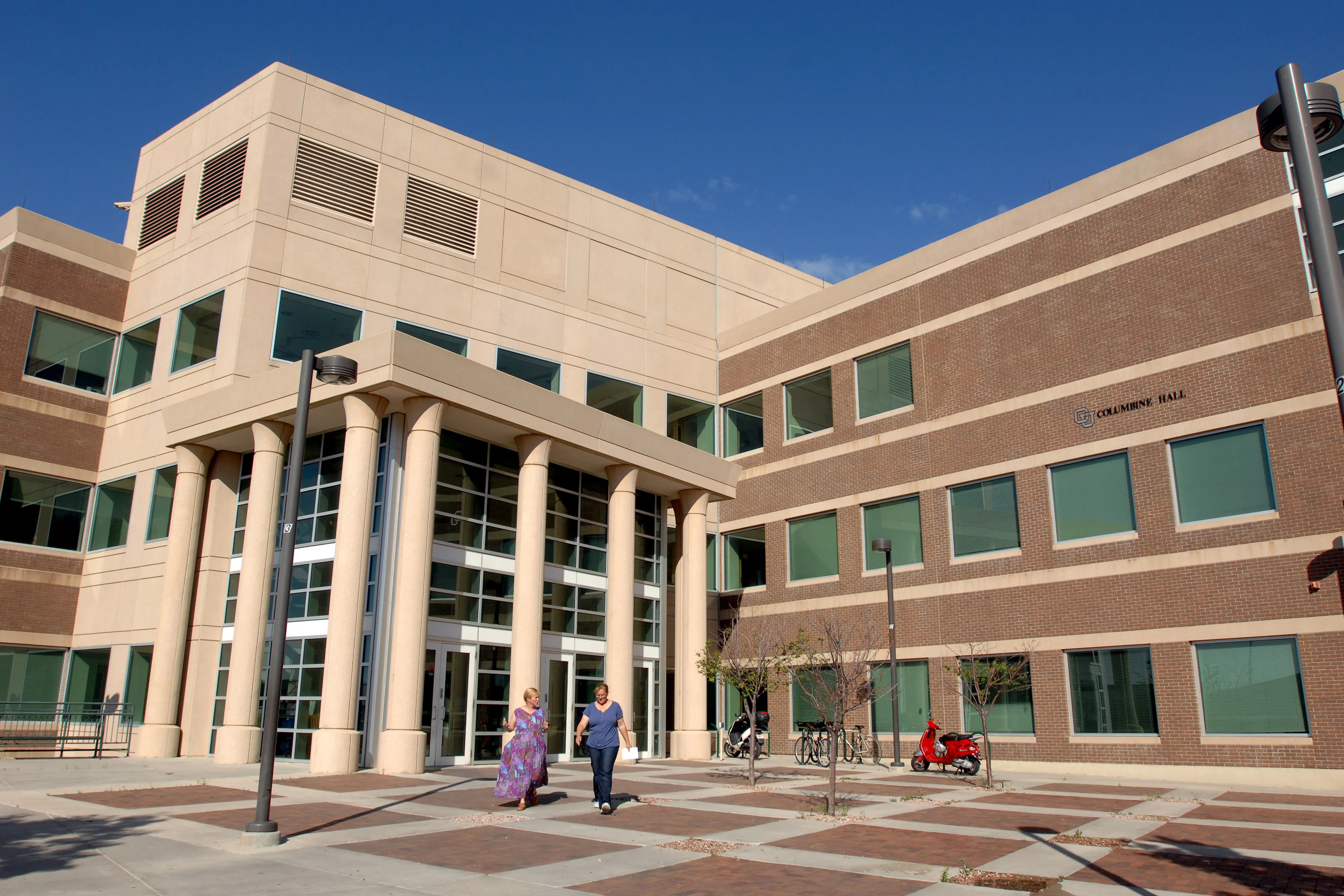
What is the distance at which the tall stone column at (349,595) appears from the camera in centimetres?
1861

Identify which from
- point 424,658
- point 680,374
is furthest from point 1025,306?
point 424,658

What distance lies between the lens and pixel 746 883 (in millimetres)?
8914

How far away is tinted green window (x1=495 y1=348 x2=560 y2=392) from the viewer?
93.8ft

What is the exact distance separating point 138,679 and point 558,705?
10447 mm

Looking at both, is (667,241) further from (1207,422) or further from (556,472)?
(1207,422)

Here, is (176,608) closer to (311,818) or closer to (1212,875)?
(311,818)

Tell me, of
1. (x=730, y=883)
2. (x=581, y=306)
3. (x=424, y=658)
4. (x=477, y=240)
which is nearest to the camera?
(x=730, y=883)

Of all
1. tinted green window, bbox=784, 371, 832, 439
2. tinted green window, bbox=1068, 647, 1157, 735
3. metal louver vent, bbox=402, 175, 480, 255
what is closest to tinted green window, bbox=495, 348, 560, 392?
metal louver vent, bbox=402, 175, 480, 255

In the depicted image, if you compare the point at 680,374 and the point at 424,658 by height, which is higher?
the point at 680,374

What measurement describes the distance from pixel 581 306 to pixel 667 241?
16.6ft

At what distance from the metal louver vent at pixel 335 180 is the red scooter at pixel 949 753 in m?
19.9

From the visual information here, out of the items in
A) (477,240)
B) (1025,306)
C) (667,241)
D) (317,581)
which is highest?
Answer: (667,241)

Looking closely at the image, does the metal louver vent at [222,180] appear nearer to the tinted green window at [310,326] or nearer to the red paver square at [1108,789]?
the tinted green window at [310,326]

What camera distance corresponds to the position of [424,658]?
20078 millimetres
